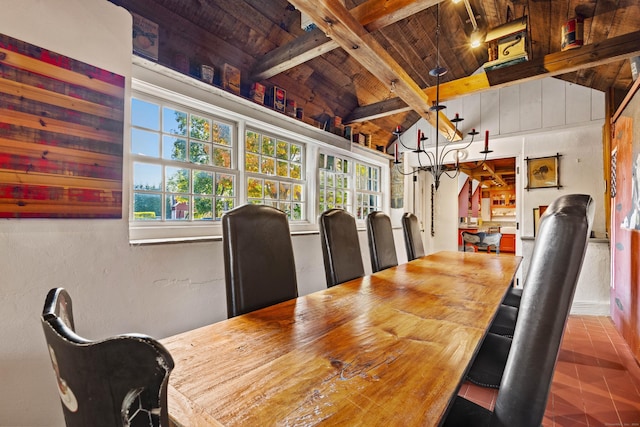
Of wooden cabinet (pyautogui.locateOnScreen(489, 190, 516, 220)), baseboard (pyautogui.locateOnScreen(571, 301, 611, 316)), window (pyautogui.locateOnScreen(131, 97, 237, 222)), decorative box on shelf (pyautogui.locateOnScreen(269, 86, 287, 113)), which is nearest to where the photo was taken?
window (pyautogui.locateOnScreen(131, 97, 237, 222))

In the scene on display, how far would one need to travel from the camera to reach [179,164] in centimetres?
225

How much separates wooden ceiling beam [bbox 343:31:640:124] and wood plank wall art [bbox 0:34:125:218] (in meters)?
2.97

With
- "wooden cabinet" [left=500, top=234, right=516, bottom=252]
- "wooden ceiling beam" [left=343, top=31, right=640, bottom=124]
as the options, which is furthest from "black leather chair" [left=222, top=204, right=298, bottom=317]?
"wooden cabinet" [left=500, top=234, right=516, bottom=252]

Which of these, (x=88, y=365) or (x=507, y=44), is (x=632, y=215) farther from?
(x=88, y=365)

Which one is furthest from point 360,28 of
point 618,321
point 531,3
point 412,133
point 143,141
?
point 618,321

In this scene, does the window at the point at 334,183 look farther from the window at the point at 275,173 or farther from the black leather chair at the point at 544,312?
the black leather chair at the point at 544,312

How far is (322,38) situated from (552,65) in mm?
2087

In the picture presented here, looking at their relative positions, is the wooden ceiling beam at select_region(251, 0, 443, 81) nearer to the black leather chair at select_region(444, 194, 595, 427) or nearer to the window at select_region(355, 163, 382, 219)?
the black leather chair at select_region(444, 194, 595, 427)

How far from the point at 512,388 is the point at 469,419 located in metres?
0.44

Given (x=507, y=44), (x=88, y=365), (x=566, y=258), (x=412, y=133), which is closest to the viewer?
(x=88, y=365)

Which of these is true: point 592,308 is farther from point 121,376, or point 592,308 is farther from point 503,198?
point 503,198

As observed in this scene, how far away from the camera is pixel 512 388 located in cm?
53

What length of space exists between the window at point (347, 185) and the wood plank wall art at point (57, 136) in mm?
2220

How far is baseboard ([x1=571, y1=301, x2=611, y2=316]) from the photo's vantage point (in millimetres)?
3408
